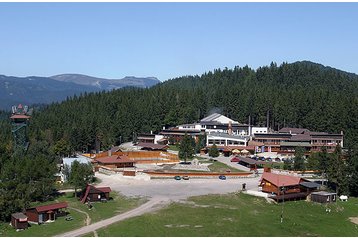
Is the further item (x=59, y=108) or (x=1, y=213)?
(x=59, y=108)

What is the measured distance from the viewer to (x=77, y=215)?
192 ft

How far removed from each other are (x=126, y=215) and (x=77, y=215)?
20.5 feet

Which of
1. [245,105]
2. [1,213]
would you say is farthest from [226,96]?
[1,213]

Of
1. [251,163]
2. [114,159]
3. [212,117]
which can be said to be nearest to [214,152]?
[251,163]

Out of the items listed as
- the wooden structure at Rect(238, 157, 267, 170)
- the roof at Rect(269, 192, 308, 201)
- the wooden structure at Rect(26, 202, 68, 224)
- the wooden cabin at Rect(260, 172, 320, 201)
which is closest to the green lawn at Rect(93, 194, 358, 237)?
the roof at Rect(269, 192, 308, 201)

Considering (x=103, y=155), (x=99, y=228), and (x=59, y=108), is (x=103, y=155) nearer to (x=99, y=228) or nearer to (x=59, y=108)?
(x=99, y=228)

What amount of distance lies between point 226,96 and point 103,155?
175ft

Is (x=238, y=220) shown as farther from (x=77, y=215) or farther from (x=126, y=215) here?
(x=77, y=215)

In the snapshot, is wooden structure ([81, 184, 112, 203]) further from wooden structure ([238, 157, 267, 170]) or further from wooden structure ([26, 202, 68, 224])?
wooden structure ([238, 157, 267, 170])

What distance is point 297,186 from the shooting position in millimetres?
72750

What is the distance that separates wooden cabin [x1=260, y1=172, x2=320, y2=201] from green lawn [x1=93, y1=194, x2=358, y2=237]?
1.67 m

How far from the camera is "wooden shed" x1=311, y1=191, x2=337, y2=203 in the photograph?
70.2m

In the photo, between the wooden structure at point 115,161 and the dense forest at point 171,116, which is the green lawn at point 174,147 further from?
the wooden structure at point 115,161

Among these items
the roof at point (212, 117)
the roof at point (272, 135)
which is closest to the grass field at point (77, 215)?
the roof at point (272, 135)
